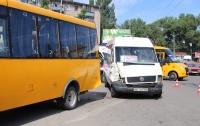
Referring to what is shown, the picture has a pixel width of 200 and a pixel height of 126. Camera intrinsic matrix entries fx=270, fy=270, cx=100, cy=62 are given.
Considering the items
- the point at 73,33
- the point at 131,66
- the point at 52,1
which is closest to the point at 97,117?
the point at 73,33

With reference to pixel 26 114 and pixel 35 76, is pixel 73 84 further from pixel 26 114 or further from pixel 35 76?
pixel 35 76

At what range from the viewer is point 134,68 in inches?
438

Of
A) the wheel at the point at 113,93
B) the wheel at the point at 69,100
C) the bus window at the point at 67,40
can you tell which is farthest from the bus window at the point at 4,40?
the wheel at the point at 113,93

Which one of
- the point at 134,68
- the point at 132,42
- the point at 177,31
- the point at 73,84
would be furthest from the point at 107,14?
the point at 73,84

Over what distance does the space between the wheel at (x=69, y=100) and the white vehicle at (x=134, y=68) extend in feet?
8.10

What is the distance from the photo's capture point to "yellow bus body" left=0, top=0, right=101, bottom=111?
581 centimetres

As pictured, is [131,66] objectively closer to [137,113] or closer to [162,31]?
[137,113]

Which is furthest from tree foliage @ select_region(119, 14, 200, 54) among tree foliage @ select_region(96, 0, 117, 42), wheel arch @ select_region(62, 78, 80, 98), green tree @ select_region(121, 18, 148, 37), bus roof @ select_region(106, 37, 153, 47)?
wheel arch @ select_region(62, 78, 80, 98)

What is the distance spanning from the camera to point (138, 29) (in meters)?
89.5

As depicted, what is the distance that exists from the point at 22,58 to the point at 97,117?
2.73 m

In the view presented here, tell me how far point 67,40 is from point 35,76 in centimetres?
219

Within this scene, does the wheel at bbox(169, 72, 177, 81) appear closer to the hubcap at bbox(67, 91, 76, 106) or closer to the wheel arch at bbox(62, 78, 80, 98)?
the wheel arch at bbox(62, 78, 80, 98)

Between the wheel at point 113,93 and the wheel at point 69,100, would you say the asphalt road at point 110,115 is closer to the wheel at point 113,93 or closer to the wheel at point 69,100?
the wheel at point 69,100

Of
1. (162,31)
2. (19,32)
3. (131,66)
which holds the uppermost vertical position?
(162,31)
